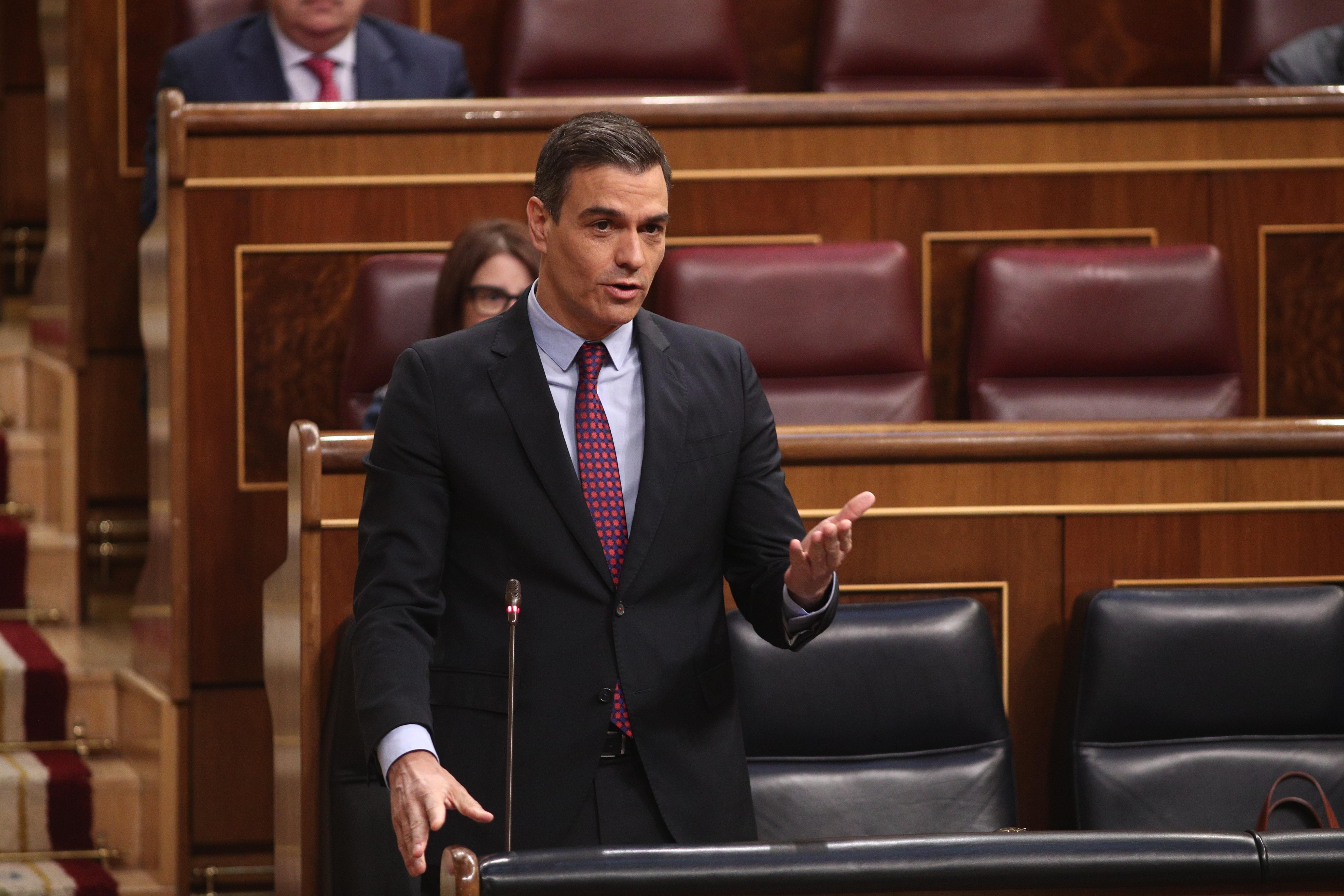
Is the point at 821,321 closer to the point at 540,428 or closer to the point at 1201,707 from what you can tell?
the point at 1201,707

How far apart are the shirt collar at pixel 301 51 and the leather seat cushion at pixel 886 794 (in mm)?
621

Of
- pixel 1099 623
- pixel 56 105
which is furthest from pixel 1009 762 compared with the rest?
pixel 56 105

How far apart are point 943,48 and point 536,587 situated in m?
0.88

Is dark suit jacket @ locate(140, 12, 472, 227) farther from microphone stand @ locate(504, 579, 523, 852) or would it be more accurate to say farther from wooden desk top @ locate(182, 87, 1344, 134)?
microphone stand @ locate(504, 579, 523, 852)

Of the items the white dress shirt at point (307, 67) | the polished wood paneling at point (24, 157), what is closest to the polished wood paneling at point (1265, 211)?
the white dress shirt at point (307, 67)

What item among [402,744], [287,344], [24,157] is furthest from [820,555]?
[24,157]

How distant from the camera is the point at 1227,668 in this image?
2.45ft

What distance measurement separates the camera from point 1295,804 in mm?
725

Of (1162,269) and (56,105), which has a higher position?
(56,105)

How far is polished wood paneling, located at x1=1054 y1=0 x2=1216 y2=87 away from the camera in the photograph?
142 centimetres

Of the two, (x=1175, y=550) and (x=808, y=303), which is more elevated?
(x=808, y=303)

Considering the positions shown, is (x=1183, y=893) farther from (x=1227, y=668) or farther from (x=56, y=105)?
(x=56, y=105)

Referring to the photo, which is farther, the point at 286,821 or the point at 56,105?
the point at 56,105

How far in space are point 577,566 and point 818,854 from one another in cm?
15
